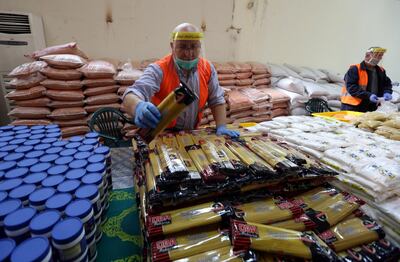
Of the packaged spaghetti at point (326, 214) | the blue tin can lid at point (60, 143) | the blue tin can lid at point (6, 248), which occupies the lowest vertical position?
the packaged spaghetti at point (326, 214)

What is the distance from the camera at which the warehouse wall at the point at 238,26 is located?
3.19m

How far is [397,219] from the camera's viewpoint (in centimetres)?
86

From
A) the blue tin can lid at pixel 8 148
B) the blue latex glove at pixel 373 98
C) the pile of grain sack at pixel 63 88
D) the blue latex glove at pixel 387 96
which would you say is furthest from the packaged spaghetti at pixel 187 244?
the blue latex glove at pixel 387 96

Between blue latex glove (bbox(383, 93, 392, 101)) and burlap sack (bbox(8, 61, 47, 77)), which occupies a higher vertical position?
burlap sack (bbox(8, 61, 47, 77))

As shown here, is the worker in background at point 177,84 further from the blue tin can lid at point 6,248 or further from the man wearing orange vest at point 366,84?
the man wearing orange vest at point 366,84

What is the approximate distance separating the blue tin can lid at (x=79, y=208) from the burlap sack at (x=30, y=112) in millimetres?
2326

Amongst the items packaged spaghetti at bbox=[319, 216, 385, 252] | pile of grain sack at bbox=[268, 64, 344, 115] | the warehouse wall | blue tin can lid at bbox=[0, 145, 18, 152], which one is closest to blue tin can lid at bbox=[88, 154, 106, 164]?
blue tin can lid at bbox=[0, 145, 18, 152]

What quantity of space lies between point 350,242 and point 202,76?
1301mm

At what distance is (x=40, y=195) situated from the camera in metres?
0.75

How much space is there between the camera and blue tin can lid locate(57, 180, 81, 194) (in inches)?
30.8

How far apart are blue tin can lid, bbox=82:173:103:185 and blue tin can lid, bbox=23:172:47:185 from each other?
0.16 meters

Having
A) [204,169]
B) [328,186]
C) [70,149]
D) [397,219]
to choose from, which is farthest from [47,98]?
[397,219]

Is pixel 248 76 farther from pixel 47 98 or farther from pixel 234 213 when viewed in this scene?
pixel 234 213

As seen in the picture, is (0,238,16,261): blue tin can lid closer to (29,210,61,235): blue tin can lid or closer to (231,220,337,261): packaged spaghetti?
(29,210,61,235): blue tin can lid
